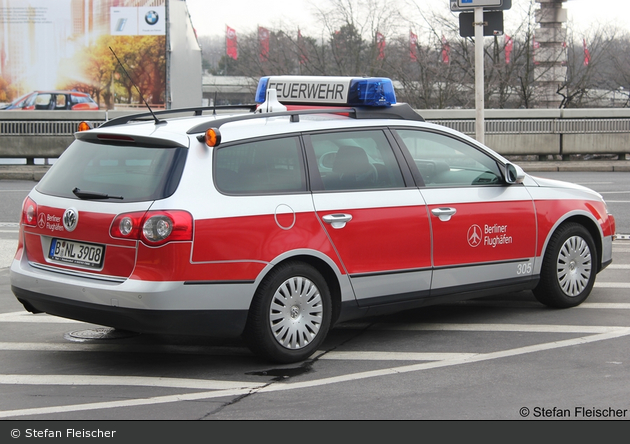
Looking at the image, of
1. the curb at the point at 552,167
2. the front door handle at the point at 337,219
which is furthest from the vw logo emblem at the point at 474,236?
the curb at the point at 552,167

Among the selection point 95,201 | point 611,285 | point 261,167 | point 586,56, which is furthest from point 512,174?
point 586,56

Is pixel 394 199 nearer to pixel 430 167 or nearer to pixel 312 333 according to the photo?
pixel 430 167

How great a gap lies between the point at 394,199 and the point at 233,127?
3.99 ft

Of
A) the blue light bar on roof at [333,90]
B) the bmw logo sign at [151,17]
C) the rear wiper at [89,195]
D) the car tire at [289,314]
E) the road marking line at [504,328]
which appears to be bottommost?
the road marking line at [504,328]

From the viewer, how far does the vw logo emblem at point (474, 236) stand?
638 cm

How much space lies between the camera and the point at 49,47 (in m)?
34.9

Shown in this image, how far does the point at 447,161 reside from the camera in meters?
6.52

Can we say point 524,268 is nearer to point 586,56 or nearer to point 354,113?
point 354,113

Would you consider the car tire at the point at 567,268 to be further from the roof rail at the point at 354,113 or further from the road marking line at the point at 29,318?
the road marking line at the point at 29,318

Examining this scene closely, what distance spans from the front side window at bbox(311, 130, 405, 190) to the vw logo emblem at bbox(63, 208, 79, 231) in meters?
1.57

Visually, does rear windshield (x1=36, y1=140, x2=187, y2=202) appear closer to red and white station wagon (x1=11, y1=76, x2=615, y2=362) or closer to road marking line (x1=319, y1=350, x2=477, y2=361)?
red and white station wagon (x1=11, y1=76, x2=615, y2=362)

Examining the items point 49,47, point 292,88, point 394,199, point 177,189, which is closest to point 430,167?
point 394,199
